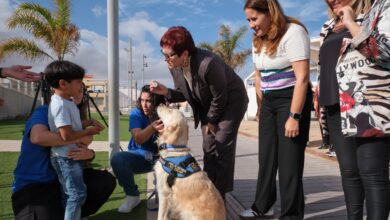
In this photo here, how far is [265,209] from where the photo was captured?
13.4 feet

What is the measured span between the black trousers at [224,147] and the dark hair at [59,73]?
5.34ft

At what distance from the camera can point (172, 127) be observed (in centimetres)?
359

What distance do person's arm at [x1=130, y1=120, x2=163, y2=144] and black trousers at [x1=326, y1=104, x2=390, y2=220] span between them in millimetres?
1828

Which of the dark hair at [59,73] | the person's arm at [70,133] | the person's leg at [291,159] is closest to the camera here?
the person's arm at [70,133]

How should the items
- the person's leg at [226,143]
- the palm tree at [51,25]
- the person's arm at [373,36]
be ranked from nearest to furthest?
the person's arm at [373,36], the person's leg at [226,143], the palm tree at [51,25]

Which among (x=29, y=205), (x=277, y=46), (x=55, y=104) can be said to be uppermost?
(x=277, y=46)

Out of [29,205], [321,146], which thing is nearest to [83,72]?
[29,205]

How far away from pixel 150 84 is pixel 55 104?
126cm

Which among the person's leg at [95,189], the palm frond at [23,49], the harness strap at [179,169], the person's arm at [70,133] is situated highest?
the palm frond at [23,49]

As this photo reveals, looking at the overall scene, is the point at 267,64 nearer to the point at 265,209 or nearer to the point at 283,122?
the point at 283,122

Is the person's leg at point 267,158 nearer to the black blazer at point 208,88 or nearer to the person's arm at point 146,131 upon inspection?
the black blazer at point 208,88

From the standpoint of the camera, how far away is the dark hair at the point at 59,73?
3.13 metres

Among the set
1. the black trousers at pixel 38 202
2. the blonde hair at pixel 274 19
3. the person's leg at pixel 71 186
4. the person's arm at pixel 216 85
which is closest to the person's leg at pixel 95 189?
the black trousers at pixel 38 202

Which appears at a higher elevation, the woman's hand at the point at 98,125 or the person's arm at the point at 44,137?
the woman's hand at the point at 98,125
